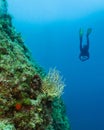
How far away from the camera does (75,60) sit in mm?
87875

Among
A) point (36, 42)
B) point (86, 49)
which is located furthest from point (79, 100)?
point (86, 49)

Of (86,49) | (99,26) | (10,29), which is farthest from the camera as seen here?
(99,26)

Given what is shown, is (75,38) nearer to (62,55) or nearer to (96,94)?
(62,55)

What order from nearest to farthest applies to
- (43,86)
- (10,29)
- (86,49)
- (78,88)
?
(43,86) → (10,29) → (86,49) → (78,88)

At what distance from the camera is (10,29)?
8180 millimetres

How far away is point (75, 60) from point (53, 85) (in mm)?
→ 82839

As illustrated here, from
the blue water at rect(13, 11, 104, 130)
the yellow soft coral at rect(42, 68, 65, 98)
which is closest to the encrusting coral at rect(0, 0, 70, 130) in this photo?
the yellow soft coral at rect(42, 68, 65, 98)

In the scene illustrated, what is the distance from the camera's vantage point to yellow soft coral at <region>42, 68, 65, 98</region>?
205 inches

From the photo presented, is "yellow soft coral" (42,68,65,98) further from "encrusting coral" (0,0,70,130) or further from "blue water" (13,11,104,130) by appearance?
"blue water" (13,11,104,130)

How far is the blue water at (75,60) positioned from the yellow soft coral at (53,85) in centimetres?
6382

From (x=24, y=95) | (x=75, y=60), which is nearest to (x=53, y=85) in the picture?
(x=24, y=95)

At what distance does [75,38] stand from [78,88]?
46.7 feet

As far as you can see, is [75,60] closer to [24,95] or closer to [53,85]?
[53,85]

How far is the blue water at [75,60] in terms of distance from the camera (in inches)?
2973
